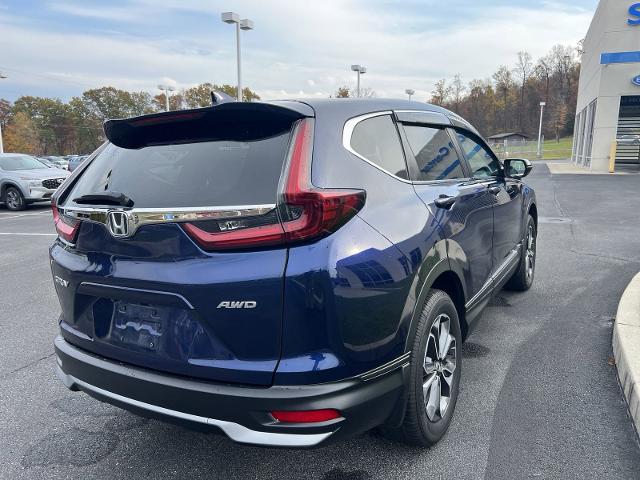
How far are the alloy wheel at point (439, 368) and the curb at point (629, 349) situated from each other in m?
1.05

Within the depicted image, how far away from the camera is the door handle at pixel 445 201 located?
271 cm

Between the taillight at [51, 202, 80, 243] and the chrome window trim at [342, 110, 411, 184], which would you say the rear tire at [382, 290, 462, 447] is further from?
the taillight at [51, 202, 80, 243]

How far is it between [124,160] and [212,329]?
111 centimetres

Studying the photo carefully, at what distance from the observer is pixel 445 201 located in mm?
2775

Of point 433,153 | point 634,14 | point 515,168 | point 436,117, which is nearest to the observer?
point 433,153

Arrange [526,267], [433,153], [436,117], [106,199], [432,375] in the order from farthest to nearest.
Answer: [526,267]
[436,117]
[433,153]
[432,375]
[106,199]

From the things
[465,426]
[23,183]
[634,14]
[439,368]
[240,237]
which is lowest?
[465,426]

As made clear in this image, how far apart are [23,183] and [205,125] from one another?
555 inches

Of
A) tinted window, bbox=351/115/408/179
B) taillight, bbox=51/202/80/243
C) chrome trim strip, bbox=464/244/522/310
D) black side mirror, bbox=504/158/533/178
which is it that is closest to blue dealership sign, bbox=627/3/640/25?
black side mirror, bbox=504/158/533/178

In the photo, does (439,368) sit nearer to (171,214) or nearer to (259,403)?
(259,403)

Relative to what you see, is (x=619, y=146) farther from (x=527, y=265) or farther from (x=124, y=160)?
(x=124, y=160)

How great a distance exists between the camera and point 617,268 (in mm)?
6074

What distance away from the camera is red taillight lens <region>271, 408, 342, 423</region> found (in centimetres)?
193

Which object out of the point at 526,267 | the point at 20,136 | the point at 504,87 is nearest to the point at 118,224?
the point at 526,267
